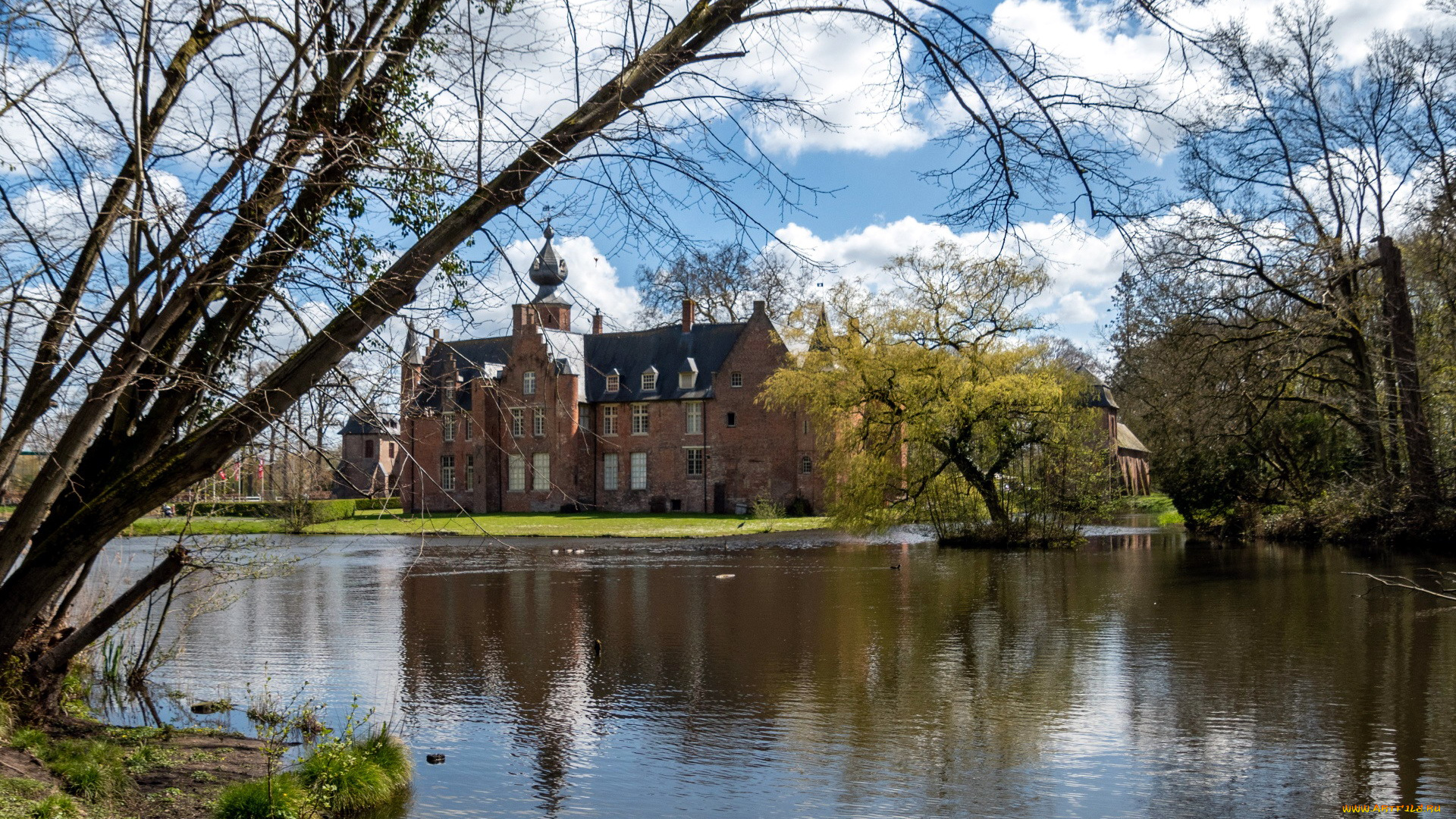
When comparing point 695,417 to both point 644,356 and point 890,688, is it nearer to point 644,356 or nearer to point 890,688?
point 644,356

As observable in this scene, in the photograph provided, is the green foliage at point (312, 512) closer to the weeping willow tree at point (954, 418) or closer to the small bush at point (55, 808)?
the weeping willow tree at point (954, 418)

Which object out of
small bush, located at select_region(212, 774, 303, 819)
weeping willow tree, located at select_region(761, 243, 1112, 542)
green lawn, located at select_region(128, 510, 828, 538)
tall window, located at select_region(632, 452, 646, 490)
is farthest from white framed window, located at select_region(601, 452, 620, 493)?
small bush, located at select_region(212, 774, 303, 819)

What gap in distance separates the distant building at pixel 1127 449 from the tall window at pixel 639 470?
26475 mm

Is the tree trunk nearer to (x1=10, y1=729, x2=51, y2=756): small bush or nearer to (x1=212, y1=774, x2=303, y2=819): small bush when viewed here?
(x1=212, y1=774, x2=303, y2=819): small bush

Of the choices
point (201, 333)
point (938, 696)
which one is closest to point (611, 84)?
point (201, 333)

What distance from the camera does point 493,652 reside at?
13.0 metres

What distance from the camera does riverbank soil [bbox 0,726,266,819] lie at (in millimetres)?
6332

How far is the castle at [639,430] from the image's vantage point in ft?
154

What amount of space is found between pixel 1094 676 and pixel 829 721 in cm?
336

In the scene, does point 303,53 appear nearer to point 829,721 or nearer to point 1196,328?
point 829,721

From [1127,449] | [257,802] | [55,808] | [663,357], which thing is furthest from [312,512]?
[1127,449]

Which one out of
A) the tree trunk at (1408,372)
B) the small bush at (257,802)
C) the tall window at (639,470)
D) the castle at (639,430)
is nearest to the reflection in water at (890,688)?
the small bush at (257,802)

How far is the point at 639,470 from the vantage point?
168 ft

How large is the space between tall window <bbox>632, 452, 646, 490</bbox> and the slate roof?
2799mm
